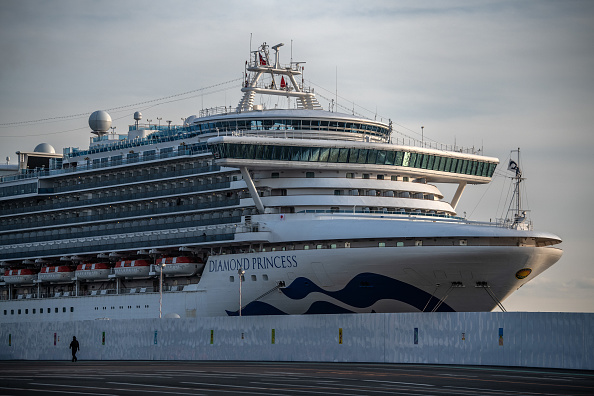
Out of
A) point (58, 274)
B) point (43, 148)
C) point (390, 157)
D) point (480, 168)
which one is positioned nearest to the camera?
point (390, 157)

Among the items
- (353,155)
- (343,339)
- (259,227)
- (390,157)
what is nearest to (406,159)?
(390,157)

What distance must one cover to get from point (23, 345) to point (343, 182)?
2080 cm

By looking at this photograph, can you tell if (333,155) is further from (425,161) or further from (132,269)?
(132,269)

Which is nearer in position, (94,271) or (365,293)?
(365,293)

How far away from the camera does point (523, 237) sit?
49.8 meters

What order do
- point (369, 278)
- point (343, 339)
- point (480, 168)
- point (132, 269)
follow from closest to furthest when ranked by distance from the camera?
point (343, 339)
point (369, 278)
point (132, 269)
point (480, 168)

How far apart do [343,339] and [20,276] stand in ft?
119

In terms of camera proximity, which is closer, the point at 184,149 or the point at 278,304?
the point at 278,304

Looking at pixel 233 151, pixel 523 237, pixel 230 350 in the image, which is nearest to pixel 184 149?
pixel 233 151

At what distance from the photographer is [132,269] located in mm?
63438

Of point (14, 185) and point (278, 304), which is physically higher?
point (14, 185)

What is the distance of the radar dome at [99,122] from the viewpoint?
260 feet

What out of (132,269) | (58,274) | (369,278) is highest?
(132,269)

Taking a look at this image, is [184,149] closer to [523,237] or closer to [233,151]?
[233,151]
